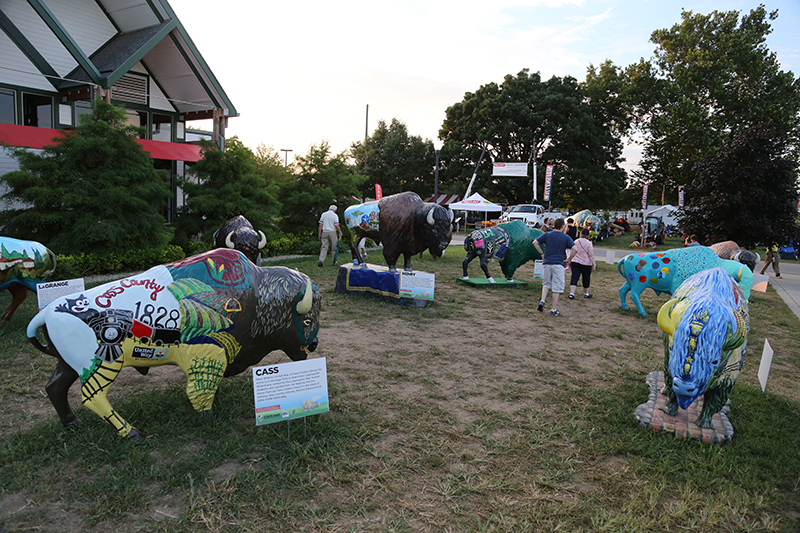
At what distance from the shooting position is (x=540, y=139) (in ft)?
100

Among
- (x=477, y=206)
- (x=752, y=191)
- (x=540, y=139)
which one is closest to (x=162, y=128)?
(x=477, y=206)

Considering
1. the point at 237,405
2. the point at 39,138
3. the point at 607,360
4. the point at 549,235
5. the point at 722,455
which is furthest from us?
the point at 39,138

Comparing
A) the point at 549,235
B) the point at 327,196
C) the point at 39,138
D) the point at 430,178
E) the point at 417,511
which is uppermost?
the point at 430,178

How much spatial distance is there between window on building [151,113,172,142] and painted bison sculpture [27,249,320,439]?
14729mm

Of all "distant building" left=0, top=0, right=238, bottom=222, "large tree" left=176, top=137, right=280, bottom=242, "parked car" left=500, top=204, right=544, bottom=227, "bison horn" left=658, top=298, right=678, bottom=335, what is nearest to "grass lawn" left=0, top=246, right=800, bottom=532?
"bison horn" left=658, top=298, right=678, bottom=335

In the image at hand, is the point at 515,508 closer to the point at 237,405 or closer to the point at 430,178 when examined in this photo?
the point at 237,405

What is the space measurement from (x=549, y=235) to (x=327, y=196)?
28.4 ft

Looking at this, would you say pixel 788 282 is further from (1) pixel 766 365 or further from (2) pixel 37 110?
(2) pixel 37 110

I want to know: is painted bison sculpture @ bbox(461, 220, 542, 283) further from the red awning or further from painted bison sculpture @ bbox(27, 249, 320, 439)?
the red awning

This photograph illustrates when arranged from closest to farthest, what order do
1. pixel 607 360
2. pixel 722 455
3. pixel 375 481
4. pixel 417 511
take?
pixel 417 511 → pixel 375 481 → pixel 722 455 → pixel 607 360

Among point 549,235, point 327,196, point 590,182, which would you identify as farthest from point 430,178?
point 549,235

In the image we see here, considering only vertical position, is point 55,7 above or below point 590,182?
above

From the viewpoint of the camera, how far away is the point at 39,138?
37.6 ft

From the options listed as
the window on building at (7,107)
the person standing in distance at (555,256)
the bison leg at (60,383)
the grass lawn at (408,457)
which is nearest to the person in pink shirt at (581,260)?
the person standing in distance at (555,256)
